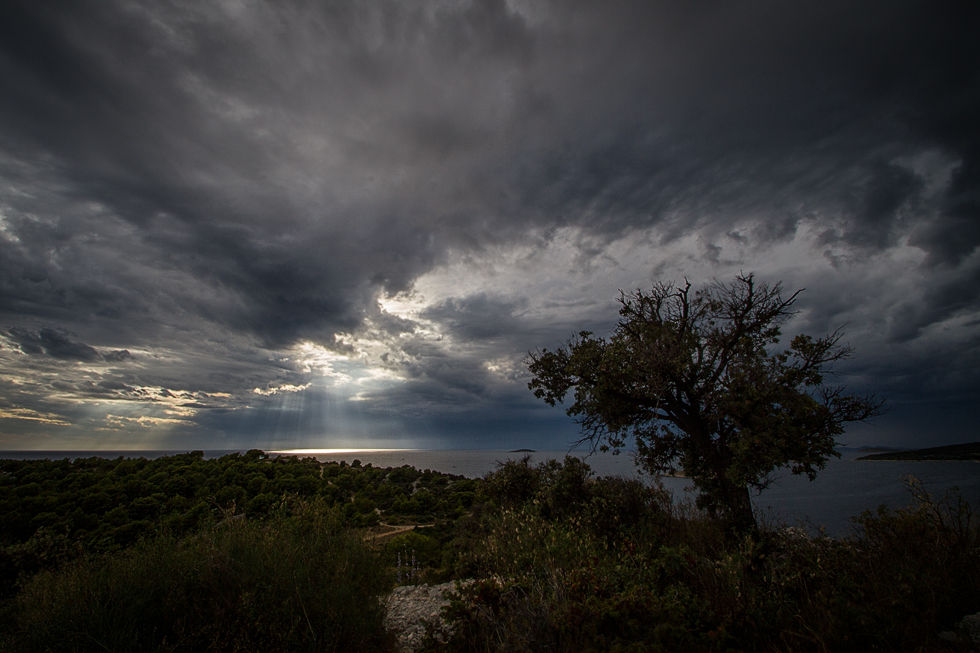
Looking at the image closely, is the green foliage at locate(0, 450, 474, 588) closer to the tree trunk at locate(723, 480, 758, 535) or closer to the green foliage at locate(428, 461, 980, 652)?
the green foliage at locate(428, 461, 980, 652)

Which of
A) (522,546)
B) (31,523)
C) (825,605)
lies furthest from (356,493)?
(825,605)

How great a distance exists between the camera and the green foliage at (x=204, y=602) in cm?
392

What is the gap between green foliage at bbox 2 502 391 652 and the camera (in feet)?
12.8

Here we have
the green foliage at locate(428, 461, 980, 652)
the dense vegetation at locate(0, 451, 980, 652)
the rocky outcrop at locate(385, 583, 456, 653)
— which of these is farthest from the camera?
the rocky outcrop at locate(385, 583, 456, 653)

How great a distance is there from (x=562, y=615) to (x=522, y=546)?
13.3 ft

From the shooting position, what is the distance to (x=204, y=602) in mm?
4484

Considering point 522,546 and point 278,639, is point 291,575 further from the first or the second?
point 522,546

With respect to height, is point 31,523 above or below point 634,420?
below

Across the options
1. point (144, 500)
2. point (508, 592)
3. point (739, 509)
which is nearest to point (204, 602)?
point (508, 592)

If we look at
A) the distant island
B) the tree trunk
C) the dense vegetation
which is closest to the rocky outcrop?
the dense vegetation

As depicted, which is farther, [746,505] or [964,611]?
[746,505]

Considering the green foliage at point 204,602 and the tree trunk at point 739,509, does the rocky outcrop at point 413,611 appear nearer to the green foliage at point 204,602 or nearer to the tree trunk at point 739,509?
the green foliage at point 204,602

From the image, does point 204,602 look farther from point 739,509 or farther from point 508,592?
point 739,509

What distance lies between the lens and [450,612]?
5164mm
